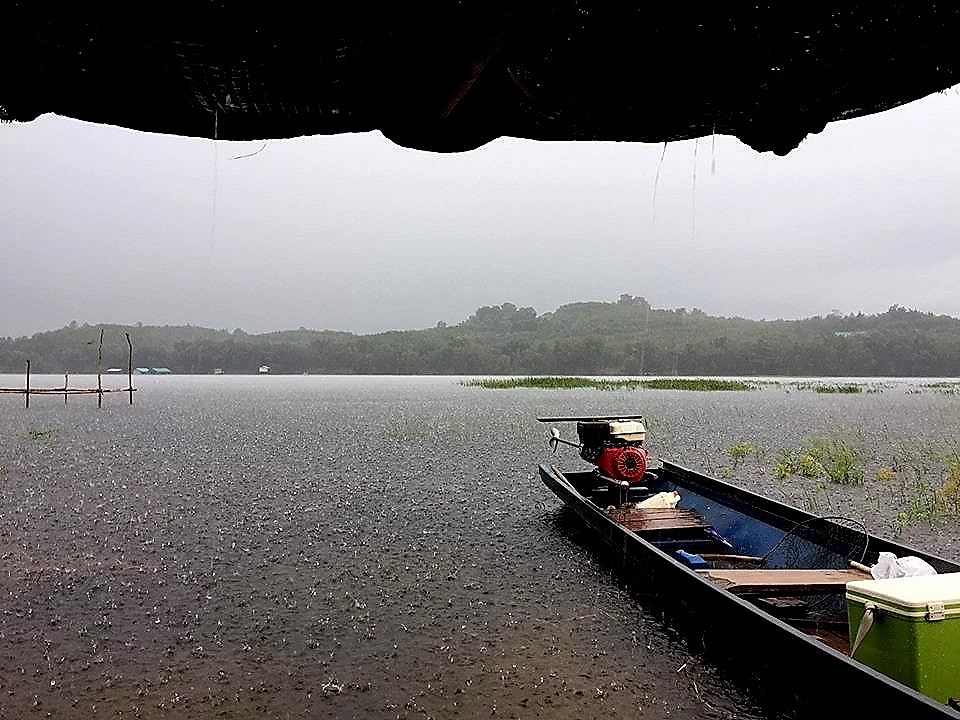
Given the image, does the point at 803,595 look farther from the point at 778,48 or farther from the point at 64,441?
the point at 64,441

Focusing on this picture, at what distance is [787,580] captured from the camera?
203 inches

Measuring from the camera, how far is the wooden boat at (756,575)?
136 inches

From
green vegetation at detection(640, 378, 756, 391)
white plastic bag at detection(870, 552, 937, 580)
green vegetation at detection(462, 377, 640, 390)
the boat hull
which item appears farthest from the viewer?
green vegetation at detection(462, 377, 640, 390)

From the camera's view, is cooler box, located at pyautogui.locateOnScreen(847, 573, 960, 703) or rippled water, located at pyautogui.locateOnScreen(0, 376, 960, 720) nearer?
cooler box, located at pyautogui.locateOnScreen(847, 573, 960, 703)

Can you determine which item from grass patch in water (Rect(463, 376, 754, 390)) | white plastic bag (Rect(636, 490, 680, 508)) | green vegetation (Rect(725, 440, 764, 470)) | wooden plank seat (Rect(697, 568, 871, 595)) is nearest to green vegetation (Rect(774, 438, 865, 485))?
green vegetation (Rect(725, 440, 764, 470))

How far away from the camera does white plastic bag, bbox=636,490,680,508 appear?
8.38 metres

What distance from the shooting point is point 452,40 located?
5.58 feet

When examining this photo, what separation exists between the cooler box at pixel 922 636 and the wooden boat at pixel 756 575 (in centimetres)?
3

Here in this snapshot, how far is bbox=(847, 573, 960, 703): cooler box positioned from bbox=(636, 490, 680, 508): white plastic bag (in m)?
4.91

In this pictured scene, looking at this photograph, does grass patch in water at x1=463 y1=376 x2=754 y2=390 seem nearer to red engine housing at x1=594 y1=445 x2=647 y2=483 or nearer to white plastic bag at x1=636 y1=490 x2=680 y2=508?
white plastic bag at x1=636 y1=490 x2=680 y2=508

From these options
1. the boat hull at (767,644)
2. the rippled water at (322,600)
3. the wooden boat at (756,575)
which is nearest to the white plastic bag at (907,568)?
the wooden boat at (756,575)

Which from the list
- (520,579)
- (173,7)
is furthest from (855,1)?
(520,579)

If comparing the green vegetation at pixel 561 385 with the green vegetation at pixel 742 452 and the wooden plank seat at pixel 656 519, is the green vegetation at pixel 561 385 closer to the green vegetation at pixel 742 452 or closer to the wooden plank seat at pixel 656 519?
the green vegetation at pixel 742 452

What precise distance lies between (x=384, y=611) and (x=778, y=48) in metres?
5.87
